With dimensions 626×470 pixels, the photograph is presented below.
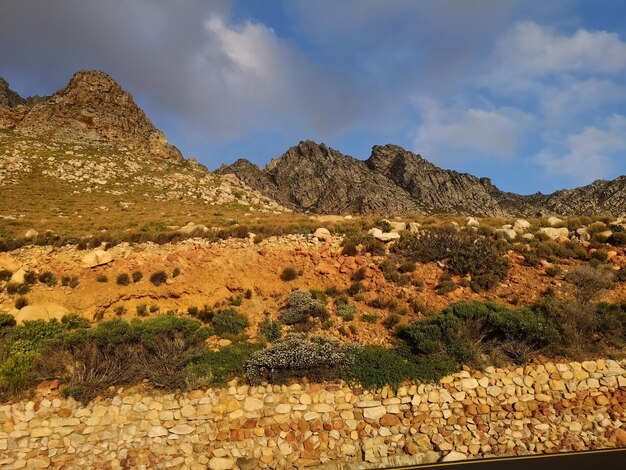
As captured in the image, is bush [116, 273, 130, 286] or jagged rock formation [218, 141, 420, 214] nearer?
bush [116, 273, 130, 286]

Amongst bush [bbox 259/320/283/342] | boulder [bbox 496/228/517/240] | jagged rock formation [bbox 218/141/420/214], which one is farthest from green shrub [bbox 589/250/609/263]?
jagged rock formation [bbox 218/141/420/214]

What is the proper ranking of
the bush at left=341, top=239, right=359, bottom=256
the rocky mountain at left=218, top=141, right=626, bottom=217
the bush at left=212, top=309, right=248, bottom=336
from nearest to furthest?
1. the bush at left=212, top=309, right=248, bottom=336
2. the bush at left=341, top=239, right=359, bottom=256
3. the rocky mountain at left=218, top=141, right=626, bottom=217

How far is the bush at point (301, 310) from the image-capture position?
603 inches

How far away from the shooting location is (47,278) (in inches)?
698

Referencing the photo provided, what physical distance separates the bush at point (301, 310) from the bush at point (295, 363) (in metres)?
2.54

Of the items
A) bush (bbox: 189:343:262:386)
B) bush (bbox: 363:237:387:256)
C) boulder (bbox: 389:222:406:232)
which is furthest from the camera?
boulder (bbox: 389:222:406:232)

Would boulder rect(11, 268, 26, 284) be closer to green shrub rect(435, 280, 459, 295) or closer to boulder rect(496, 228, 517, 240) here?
green shrub rect(435, 280, 459, 295)

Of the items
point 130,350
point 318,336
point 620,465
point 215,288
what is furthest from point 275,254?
point 620,465

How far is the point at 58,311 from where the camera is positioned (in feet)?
51.6

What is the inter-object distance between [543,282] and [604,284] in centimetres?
208

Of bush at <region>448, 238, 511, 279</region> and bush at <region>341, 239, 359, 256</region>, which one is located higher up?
bush at <region>341, 239, 359, 256</region>

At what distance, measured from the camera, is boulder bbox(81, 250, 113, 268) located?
1833 cm

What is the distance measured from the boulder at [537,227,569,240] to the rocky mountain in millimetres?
47920

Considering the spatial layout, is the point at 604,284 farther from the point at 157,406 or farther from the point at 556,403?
the point at 157,406
